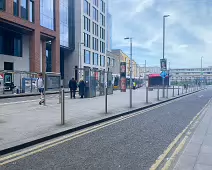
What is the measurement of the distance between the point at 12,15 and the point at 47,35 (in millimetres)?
8137

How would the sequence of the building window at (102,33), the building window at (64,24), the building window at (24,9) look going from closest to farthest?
the building window at (24,9) → the building window at (64,24) → the building window at (102,33)

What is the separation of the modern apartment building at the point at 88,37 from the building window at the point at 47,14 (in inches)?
315

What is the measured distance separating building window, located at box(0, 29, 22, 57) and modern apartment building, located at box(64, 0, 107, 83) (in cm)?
1338

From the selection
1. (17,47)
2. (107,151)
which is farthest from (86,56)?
(107,151)

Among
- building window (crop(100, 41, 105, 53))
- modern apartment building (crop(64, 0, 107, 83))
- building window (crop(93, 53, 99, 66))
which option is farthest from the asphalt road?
building window (crop(100, 41, 105, 53))

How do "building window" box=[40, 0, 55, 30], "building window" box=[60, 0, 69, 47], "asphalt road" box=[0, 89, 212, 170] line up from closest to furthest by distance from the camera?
"asphalt road" box=[0, 89, 212, 170] < "building window" box=[40, 0, 55, 30] < "building window" box=[60, 0, 69, 47]

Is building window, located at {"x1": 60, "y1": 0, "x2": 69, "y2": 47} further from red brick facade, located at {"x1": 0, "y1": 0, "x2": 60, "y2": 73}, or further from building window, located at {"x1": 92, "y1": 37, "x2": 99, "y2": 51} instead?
building window, located at {"x1": 92, "y1": 37, "x2": 99, "y2": 51}

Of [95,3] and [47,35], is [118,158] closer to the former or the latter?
[47,35]

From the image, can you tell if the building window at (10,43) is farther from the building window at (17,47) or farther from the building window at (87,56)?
the building window at (87,56)

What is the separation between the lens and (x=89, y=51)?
54719 mm

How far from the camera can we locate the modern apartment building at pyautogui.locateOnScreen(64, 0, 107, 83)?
164 ft

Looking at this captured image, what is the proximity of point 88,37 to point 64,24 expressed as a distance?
8919 millimetres

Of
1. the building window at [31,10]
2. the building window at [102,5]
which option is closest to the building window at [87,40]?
the building window at [102,5]

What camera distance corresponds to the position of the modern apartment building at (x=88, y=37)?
5009cm
